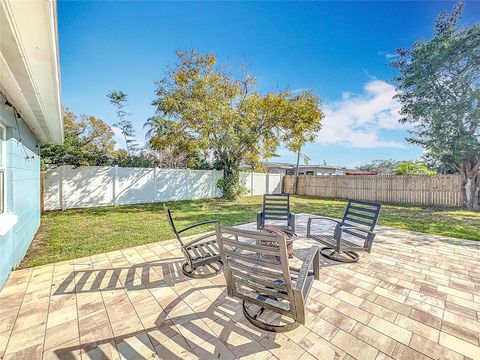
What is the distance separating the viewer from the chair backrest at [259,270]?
1693 mm

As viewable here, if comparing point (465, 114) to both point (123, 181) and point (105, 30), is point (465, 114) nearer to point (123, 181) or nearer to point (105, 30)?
point (105, 30)

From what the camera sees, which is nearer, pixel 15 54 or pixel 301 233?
pixel 15 54

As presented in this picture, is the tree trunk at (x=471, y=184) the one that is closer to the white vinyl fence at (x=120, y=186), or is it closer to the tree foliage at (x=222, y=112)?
the tree foliage at (x=222, y=112)

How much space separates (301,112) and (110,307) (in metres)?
11.4

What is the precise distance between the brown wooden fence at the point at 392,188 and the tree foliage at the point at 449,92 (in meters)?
0.62

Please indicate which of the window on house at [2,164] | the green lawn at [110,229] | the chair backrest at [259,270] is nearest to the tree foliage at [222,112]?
the green lawn at [110,229]

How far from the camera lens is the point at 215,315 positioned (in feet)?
7.56

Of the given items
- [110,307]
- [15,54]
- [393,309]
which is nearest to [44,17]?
[15,54]

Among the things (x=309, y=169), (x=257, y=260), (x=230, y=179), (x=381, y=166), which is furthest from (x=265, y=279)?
(x=381, y=166)

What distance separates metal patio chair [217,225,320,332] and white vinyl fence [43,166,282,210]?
10.1m

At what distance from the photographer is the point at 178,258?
3883 mm

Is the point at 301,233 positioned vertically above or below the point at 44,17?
below

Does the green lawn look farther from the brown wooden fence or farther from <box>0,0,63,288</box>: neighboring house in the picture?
the brown wooden fence

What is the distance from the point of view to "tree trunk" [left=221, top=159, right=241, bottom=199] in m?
13.4
